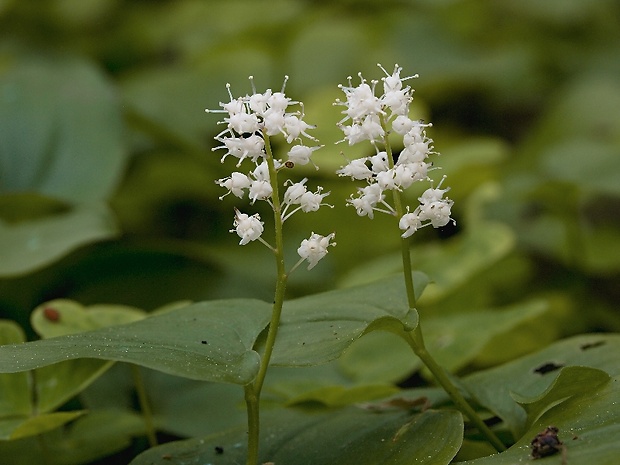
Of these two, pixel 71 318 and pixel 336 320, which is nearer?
pixel 336 320

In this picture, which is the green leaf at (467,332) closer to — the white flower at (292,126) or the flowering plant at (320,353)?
the flowering plant at (320,353)

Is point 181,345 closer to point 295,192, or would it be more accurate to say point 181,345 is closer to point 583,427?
point 295,192

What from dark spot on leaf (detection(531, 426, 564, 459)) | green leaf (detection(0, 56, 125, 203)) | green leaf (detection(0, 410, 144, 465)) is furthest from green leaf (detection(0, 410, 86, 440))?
green leaf (detection(0, 56, 125, 203))

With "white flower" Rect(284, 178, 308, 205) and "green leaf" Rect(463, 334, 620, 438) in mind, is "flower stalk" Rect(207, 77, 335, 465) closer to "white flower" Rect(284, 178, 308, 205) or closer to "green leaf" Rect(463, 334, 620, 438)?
"white flower" Rect(284, 178, 308, 205)

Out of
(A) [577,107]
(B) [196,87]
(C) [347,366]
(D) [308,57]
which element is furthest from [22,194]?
(A) [577,107]

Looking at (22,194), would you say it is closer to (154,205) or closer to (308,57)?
(154,205)

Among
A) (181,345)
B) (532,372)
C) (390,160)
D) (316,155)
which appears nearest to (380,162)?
(390,160)
